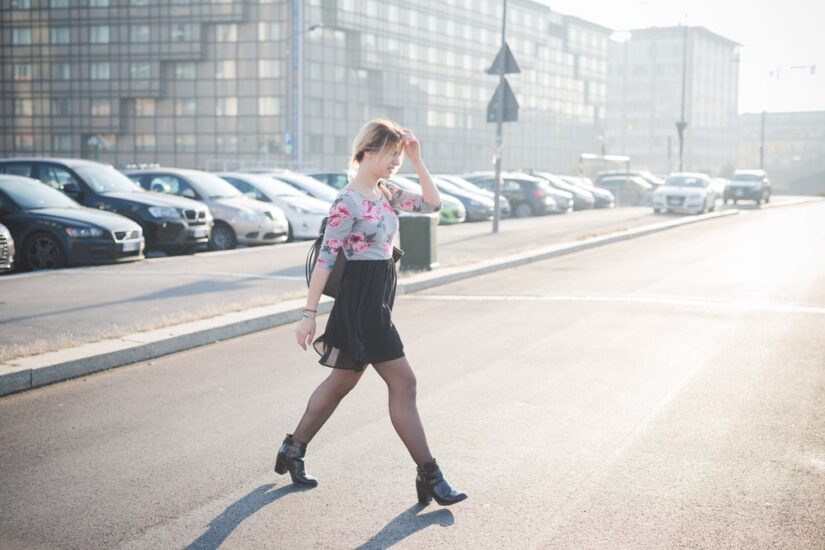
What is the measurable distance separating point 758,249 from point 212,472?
53.7 feet

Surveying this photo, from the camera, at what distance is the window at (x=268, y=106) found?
70.9 metres

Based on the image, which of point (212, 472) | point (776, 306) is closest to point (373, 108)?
point (776, 306)

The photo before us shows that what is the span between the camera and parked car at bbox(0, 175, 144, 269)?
14.0m

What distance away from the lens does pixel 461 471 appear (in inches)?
193

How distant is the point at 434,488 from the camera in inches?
173

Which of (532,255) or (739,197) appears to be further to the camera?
(739,197)

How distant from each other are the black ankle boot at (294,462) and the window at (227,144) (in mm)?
69209

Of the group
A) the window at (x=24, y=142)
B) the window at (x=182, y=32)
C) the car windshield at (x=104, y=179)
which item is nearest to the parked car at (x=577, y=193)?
the car windshield at (x=104, y=179)

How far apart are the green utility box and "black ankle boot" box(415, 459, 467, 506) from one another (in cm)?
930

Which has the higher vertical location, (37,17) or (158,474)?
(37,17)

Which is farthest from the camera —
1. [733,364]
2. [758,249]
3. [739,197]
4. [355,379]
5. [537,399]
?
[739,197]

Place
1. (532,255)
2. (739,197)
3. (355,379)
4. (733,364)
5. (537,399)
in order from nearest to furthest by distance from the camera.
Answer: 1. (355,379)
2. (537,399)
3. (733,364)
4. (532,255)
5. (739,197)

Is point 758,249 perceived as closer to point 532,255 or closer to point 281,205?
point 532,255

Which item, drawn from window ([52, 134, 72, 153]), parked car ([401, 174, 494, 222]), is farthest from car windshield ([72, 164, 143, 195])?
window ([52, 134, 72, 153])
